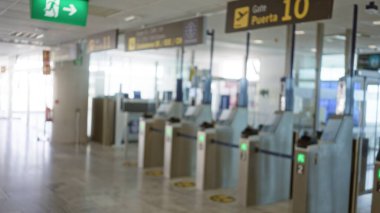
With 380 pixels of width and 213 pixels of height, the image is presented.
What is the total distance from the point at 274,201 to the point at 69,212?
2.85 meters

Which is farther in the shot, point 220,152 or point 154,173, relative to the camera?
point 154,173

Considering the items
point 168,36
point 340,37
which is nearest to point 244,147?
point 168,36

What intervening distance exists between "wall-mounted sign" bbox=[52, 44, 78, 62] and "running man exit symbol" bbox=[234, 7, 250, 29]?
6.44 meters

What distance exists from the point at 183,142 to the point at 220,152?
1.01 metres

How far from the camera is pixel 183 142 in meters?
7.16

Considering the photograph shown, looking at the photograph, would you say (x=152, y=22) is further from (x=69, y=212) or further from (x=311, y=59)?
(x=311, y=59)

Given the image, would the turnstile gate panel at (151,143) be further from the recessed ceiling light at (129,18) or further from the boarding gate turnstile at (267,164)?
the boarding gate turnstile at (267,164)

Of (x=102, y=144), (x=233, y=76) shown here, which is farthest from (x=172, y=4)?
(x=233, y=76)

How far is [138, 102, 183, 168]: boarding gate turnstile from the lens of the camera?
769cm

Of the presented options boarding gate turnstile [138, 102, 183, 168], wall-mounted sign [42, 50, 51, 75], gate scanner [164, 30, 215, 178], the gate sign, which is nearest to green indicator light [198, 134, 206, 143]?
gate scanner [164, 30, 215, 178]

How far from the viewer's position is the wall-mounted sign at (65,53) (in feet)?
32.6

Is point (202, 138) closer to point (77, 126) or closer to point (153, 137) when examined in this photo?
point (153, 137)

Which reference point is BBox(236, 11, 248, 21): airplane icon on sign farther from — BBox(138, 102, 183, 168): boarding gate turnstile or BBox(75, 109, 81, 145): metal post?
BBox(75, 109, 81, 145): metal post

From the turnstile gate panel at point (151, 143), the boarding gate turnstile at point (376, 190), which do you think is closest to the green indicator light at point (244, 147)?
the boarding gate turnstile at point (376, 190)
